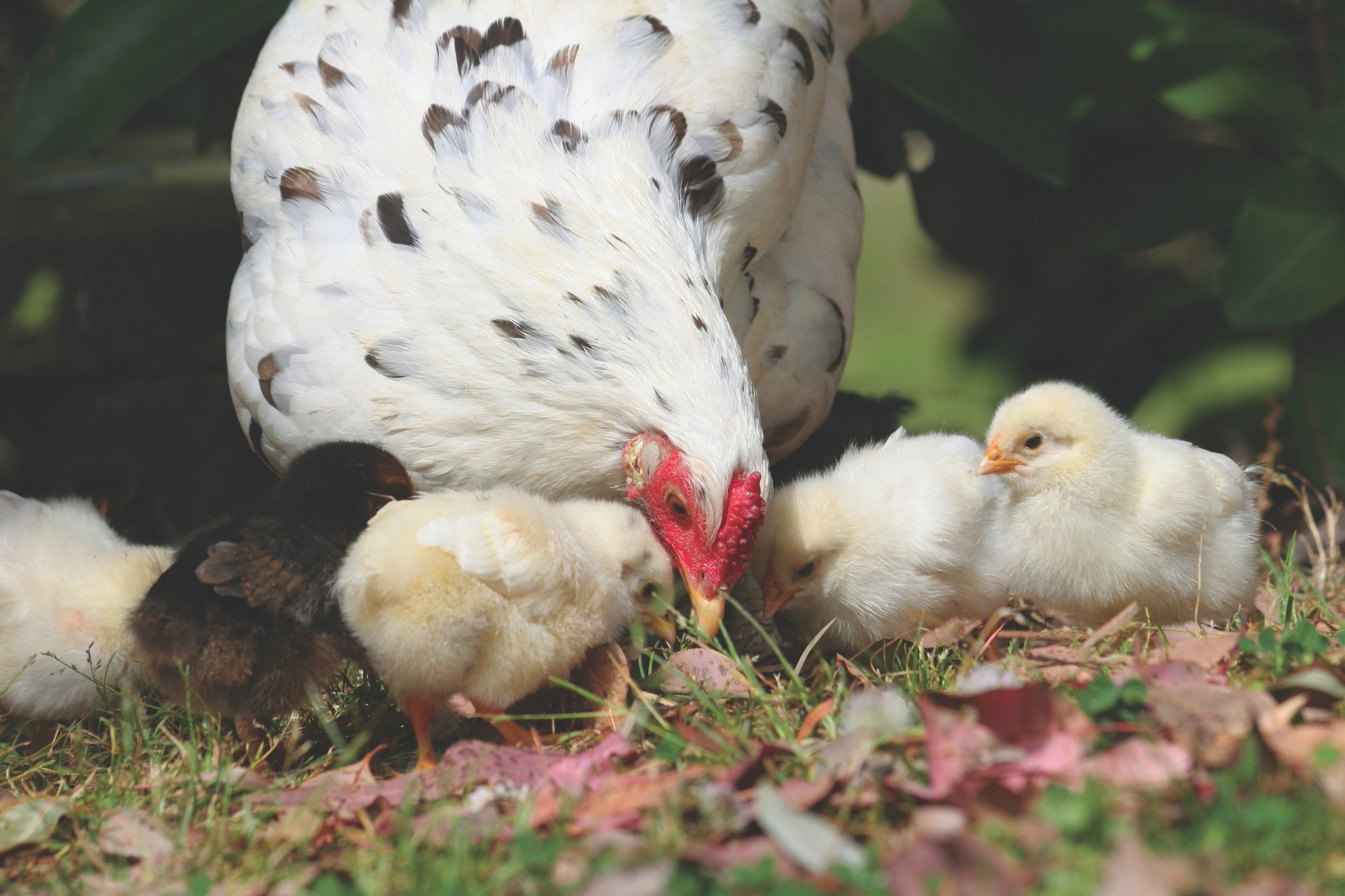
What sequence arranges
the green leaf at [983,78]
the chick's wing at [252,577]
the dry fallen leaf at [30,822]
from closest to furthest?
the dry fallen leaf at [30,822] < the chick's wing at [252,577] < the green leaf at [983,78]

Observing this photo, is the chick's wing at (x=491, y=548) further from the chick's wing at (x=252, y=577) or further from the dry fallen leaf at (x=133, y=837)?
the dry fallen leaf at (x=133, y=837)

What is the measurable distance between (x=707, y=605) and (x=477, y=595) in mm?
456

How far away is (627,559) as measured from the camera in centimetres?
225

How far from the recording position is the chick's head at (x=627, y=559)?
224 cm

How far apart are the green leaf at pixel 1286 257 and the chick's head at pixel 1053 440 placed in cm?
102

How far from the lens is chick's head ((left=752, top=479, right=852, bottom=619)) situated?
2.44 meters

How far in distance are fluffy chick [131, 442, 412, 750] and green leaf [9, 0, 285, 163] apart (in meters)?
1.43

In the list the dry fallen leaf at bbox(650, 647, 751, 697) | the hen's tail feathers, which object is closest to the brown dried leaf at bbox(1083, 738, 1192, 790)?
the dry fallen leaf at bbox(650, 647, 751, 697)

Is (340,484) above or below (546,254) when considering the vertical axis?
below

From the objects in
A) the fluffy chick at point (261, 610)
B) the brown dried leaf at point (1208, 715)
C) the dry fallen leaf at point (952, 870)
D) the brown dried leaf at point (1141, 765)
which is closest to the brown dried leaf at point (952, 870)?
the dry fallen leaf at point (952, 870)

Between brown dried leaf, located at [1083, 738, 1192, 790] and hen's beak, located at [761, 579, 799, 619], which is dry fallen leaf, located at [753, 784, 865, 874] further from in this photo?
hen's beak, located at [761, 579, 799, 619]

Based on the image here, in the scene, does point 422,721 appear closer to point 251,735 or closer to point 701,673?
point 251,735

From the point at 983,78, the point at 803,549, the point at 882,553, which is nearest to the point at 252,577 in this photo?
the point at 803,549

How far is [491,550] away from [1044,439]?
120 centimetres
